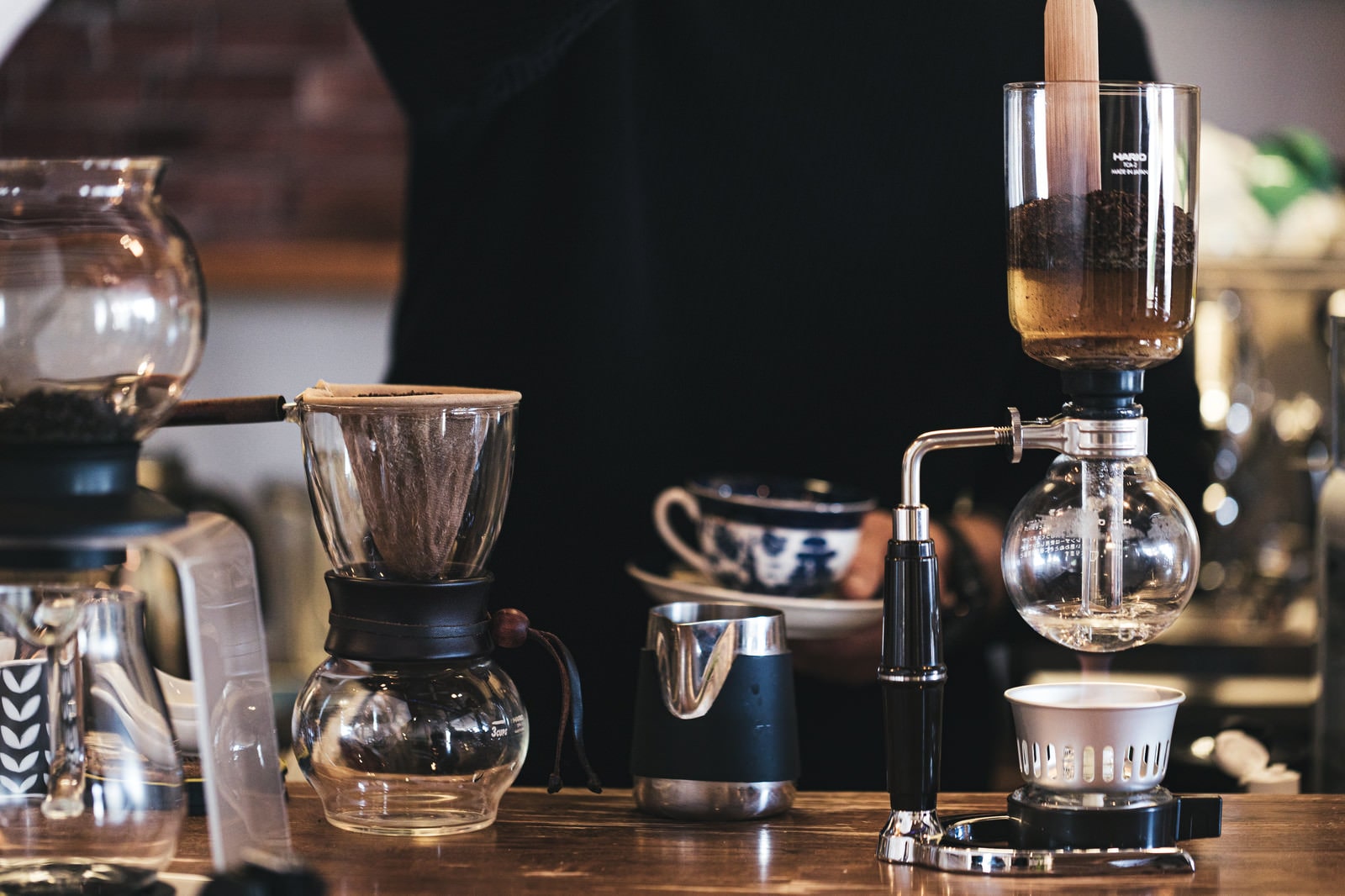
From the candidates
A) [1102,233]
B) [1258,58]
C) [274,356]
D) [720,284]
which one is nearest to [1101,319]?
[1102,233]

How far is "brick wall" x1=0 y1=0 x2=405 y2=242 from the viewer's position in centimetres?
299

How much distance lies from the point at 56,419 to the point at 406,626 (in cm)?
27

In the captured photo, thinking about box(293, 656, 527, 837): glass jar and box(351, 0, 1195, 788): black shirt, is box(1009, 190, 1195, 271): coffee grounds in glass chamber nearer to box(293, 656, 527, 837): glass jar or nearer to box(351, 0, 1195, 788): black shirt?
box(293, 656, 527, 837): glass jar

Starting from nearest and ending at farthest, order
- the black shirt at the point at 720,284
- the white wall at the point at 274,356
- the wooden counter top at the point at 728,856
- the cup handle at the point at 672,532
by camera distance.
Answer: the wooden counter top at the point at 728,856 < the cup handle at the point at 672,532 < the black shirt at the point at 720,284 < the white wall at the point at 274,356

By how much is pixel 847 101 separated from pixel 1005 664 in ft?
4.02

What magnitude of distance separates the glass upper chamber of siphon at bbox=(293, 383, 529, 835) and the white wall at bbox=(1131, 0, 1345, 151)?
2492 millimetres

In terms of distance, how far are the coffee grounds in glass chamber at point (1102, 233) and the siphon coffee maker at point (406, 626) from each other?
36 centimetres

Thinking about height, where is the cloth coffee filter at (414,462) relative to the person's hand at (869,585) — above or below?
above

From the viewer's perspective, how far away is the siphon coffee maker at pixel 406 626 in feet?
3.09

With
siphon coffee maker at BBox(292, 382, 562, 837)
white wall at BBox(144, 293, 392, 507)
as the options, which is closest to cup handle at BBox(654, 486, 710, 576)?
siphon coffee maker at BBox(292, 382, 562, 837)

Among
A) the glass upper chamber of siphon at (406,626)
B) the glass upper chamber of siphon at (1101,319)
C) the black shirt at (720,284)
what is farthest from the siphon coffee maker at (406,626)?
the black shirt at (720,284)

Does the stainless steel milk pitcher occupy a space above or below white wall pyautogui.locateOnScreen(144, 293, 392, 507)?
below

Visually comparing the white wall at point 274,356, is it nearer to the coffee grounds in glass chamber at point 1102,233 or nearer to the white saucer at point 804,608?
the white saucer at point 804,608

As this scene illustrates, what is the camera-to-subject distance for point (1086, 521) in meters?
0.88
